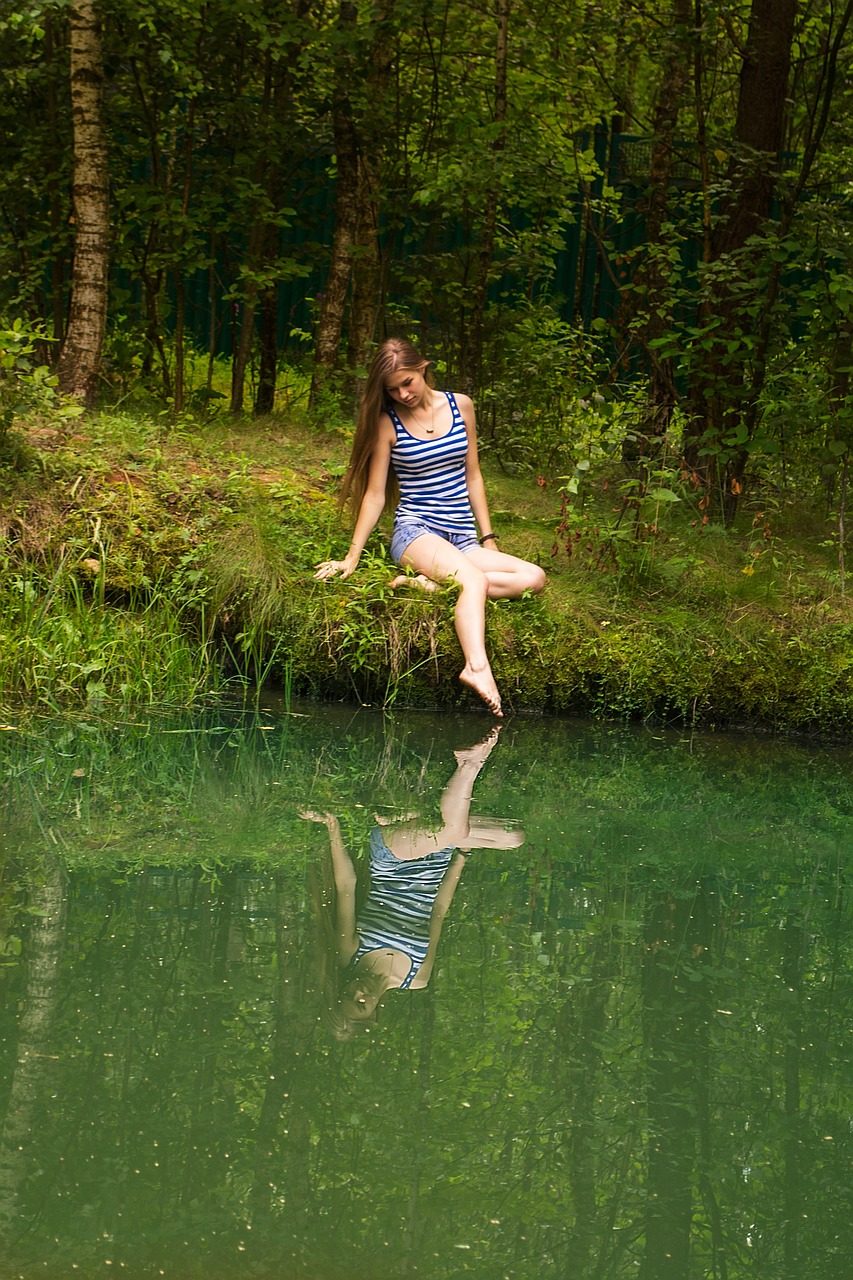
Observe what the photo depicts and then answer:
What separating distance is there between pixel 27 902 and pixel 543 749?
106 inches

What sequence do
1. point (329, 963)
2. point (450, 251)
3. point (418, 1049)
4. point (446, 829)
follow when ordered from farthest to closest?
1. point (450, 251)
2. point (446, 829)
3. point (329, 963)
4. point (418, 1049)

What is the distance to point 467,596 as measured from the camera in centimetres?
566

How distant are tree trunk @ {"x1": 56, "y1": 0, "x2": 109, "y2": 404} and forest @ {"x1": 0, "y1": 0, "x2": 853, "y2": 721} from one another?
0.05 ft

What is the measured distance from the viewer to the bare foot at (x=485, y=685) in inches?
207

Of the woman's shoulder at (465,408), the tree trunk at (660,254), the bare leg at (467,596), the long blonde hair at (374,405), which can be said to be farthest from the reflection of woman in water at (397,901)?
the tree trunk at (660,254)

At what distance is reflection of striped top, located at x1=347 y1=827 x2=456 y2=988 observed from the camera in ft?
10.2

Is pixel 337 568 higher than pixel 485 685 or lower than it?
higher

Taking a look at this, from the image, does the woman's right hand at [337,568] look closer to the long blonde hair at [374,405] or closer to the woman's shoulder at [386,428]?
the long blonde hair at [374,405]

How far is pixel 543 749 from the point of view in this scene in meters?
5.42

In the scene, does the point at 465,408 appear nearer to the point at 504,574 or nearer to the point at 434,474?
the point at 434,474

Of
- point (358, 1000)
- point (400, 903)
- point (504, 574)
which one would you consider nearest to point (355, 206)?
point (504, 574)

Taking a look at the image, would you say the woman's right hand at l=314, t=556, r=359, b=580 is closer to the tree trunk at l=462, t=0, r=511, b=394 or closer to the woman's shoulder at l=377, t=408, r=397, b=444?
the woman's shoulder at l=377, t=408, r=397, b=444

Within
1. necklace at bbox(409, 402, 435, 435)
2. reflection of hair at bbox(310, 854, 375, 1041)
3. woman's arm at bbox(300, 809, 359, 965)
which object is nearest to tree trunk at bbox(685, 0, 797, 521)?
necklace at bbox(409, 402, 435, 435)

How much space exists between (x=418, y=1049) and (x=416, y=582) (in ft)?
11.4
